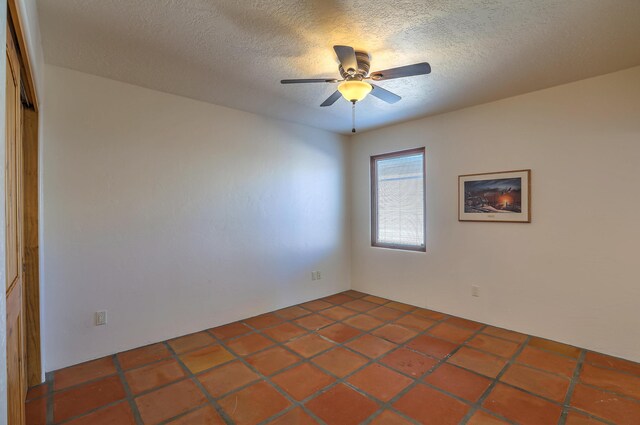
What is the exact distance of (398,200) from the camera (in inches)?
174

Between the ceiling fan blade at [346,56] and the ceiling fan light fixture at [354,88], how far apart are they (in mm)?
114

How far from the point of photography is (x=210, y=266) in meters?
3.44

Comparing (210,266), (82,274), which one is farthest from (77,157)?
(210,266)

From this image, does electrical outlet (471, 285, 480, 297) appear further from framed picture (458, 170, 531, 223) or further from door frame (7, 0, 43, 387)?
door frame (7, 0, 43, 387)

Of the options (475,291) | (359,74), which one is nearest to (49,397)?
(359,74)

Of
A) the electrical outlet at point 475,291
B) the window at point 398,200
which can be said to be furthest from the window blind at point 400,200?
the electrical outlet at point 475,291

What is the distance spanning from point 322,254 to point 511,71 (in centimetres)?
311

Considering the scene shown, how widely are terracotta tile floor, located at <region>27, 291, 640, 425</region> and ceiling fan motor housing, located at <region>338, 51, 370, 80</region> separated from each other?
231 centimetres

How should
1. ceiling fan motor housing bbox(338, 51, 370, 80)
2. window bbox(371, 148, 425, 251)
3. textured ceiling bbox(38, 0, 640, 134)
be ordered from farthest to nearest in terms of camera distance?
window bbox(371, 148, 425, 251) → ceiling fan motor housing bbox(338, 51, 370, 80) → textured ceiling bbox(38, 0, 640, 134)

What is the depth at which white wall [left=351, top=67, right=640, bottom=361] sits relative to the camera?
8.81ft

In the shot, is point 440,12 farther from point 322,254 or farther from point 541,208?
point 322,254

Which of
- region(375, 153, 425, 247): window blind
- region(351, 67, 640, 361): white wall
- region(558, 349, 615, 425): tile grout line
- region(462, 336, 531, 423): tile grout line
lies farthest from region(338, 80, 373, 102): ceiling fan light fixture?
region(558, 349, 615, 425): tile grout line

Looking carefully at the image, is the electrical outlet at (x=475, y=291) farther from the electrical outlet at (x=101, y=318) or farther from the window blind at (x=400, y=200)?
the electrical outlet at (x=101, y=318)

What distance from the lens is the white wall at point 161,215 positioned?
2.60 meters
